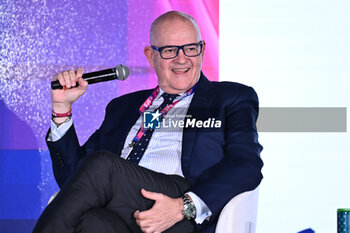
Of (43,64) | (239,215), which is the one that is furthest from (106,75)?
(43,64)

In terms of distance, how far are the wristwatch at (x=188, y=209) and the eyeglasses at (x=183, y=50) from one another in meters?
0.79

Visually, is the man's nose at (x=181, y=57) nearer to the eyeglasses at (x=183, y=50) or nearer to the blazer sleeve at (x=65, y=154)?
the eyeglasses at (x=183, y=50)

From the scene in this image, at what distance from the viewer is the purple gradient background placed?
11.3 ft

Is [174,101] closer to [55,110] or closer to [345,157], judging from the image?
[55,110]

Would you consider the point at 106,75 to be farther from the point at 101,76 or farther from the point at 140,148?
the point at 140,148

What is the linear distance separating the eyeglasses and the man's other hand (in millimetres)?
835

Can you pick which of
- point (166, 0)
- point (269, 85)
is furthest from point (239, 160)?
point (166, 0)

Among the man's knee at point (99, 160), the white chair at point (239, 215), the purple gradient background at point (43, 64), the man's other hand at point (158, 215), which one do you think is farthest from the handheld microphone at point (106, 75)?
the purple gradient background at point (43, 64)

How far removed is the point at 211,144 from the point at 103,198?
2.00ft

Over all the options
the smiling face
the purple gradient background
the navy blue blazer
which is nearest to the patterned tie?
the navy blue blazer

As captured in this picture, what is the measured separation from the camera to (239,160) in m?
2.14

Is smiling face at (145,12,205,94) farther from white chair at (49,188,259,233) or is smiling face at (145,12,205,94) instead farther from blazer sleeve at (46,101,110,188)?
white chair at (49,188,259,233)

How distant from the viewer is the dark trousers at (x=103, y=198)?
5.66ft

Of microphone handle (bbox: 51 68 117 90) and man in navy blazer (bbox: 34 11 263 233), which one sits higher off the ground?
microphone handle (bbox: 51 68 117 90)
